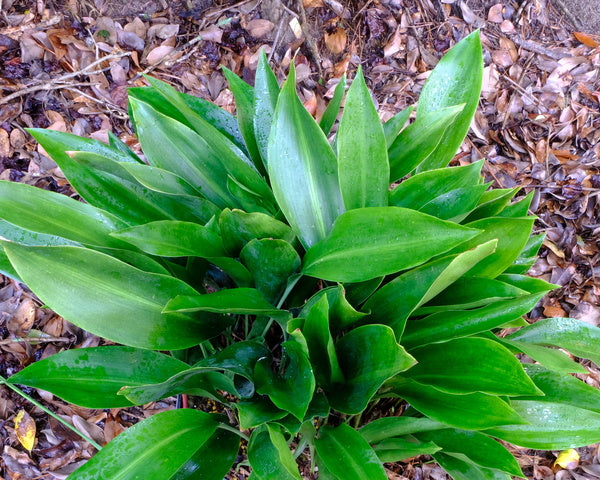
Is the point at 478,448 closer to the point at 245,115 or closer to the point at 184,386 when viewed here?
the point at 184,386

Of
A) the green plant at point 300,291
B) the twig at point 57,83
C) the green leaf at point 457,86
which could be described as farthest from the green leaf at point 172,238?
the twig at point 57,83

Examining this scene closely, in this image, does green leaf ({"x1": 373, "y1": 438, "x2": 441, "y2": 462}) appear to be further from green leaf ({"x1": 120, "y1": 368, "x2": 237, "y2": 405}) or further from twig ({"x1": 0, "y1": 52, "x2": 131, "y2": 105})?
twig ({"x1": 0, "y1": 52, "x2": 131, "y2": 105})

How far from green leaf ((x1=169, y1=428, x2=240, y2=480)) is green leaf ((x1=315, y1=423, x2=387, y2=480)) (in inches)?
6.2

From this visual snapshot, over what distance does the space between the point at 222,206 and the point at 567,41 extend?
163cm

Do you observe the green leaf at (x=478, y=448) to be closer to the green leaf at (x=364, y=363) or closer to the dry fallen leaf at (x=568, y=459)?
the green leaf at (x=364, y=363)

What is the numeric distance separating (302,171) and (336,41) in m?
1.06

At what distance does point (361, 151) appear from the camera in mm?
831

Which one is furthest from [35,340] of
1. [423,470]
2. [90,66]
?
[423,470]

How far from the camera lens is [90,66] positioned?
1.57m

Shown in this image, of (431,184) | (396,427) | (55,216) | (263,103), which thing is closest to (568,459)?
(396,427)

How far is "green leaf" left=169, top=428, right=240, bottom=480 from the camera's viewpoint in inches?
32.5

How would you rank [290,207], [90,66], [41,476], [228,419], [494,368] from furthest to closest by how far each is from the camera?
[90,66] < [41,476] < [228,419] < [290,207] < [494,368]

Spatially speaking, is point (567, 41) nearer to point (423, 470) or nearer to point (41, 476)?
point (423, 470)

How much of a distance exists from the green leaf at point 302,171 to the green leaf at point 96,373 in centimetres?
32
